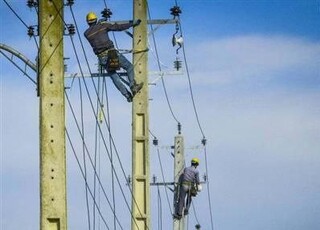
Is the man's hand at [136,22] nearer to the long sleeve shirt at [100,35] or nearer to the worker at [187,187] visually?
the long sleeve shirt at [100,35]

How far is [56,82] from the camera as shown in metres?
8.64

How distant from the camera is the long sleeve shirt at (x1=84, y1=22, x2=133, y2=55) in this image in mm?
13820

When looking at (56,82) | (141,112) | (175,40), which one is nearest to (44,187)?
(56,82)

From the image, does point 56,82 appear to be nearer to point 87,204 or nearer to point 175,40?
point 87,204

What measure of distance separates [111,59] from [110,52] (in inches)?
6.2

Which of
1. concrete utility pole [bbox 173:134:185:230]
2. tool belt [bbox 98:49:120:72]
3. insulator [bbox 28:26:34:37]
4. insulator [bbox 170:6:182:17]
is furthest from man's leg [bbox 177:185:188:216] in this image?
insulator [bbox 28:26:34:37]

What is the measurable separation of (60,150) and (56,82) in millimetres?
653

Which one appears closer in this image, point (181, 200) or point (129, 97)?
point (129, 97)

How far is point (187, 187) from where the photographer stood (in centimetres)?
2258

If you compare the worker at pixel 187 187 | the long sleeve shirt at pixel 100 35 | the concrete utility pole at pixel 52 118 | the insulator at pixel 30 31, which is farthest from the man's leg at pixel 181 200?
the concrete utility pole at pixel 52 118

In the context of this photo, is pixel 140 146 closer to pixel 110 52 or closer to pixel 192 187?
pixel 110 52

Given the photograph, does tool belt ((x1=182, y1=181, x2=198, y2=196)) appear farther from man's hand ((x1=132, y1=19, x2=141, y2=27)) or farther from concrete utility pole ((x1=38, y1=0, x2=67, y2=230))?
concrete utility pole ((x1=38, y1=0, x2=67, y2=230))

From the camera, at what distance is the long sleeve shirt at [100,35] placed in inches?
544

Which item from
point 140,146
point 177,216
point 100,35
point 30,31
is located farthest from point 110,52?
point 177,216
